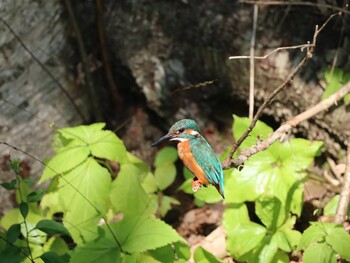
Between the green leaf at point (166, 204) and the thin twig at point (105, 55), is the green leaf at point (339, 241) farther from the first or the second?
the thin twig at point (105, 55)

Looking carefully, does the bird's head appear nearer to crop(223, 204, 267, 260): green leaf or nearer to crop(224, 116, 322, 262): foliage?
Answer: crop(224, 116, 322, 262): foliage

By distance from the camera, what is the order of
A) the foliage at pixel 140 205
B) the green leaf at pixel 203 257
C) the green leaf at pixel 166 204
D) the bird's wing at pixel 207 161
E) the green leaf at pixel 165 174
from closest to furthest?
the bird's wing at pixel 207 161, the foliage at pixel 140 205, the green leaf at pixel 203 257, the green leaf at pixel 166 204, the green leaf at pixel 165 174

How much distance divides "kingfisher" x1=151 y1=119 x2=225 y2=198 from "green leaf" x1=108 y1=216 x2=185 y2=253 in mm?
932

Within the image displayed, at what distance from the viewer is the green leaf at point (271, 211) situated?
2496 millimetres

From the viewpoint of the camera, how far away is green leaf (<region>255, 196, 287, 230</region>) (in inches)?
98.3

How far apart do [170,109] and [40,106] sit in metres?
0.96

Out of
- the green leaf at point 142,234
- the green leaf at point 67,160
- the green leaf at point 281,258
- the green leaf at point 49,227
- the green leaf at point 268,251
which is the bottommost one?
the green leaf at point 281,258

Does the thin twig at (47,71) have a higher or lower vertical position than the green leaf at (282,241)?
higher

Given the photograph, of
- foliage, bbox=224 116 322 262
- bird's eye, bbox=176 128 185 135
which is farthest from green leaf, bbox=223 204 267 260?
bird's eye, bbox=176 128 185 135

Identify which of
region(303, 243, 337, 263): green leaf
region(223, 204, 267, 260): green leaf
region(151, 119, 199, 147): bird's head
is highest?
region(151, 119, 199, 147): bird's head

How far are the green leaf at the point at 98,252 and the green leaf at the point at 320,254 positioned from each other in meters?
0.92

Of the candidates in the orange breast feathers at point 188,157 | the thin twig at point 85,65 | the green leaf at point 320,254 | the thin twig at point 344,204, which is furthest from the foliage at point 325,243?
the thin twig at point 85,65

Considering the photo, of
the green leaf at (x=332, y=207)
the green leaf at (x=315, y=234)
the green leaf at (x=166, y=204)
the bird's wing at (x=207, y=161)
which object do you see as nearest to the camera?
the bird's wing at (x=207, y=161)

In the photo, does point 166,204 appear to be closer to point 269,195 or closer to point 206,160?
point 269,195
